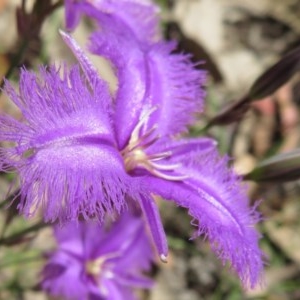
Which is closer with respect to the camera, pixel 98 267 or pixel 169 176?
pixel 169 176

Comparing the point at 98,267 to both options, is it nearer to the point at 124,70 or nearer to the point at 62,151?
the point at 124,70

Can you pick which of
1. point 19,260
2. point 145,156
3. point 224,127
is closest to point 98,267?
point 19,260

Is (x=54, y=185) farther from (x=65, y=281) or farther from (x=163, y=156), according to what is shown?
(x=65, y=281)

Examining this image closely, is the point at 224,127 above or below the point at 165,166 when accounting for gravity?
below

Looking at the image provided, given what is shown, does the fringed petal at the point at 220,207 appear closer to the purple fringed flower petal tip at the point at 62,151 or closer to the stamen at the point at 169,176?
the stamen at the point at 169,176

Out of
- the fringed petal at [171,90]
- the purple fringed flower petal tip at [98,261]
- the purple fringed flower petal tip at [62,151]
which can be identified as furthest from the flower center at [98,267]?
the purple fringed flower petal tip at [62,151]

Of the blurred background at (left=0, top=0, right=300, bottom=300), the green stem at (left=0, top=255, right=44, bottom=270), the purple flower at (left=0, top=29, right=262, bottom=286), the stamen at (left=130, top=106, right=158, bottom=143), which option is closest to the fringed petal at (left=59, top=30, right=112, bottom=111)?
the purple flower at (left=0, top=29, right=262, bottom=286)

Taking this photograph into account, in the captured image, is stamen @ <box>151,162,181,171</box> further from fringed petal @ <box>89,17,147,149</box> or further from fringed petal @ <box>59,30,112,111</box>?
fringed petal @ <box>59,30,112,111</box>
